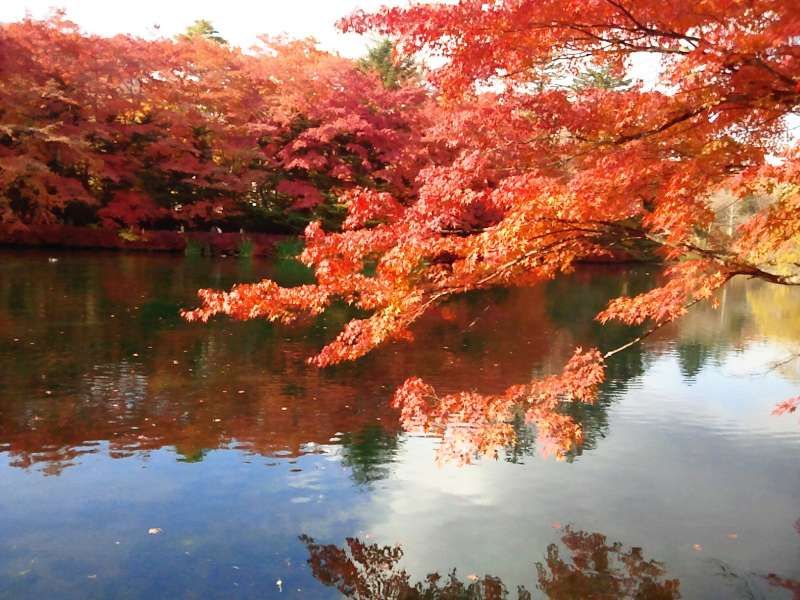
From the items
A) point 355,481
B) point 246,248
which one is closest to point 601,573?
point 355,481

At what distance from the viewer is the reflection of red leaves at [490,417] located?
6316mm

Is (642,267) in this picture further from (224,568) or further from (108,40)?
(224,568)

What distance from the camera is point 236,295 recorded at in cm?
642

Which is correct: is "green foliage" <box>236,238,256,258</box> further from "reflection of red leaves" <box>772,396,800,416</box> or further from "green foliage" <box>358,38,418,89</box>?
"reflection of red leaves" <box>772,396,800,416</box>

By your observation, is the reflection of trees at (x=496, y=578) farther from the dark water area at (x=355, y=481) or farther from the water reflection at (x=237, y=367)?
the water reflection at (x=237, y=367)

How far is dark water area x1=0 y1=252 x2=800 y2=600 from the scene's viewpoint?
432 cm

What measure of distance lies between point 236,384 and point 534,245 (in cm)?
467

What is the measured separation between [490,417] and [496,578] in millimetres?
2511

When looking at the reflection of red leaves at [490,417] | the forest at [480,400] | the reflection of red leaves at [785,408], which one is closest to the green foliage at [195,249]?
the forest at [480,400]

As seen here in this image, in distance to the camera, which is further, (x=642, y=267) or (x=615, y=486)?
(x=642, y=267)

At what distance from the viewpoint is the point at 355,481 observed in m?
5.77

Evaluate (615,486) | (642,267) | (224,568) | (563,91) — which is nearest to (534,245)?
(563,91)

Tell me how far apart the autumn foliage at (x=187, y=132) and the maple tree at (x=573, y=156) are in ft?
63.3

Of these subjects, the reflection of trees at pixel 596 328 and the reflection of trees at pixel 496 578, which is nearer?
the reflection of trees at pixel 496 578
